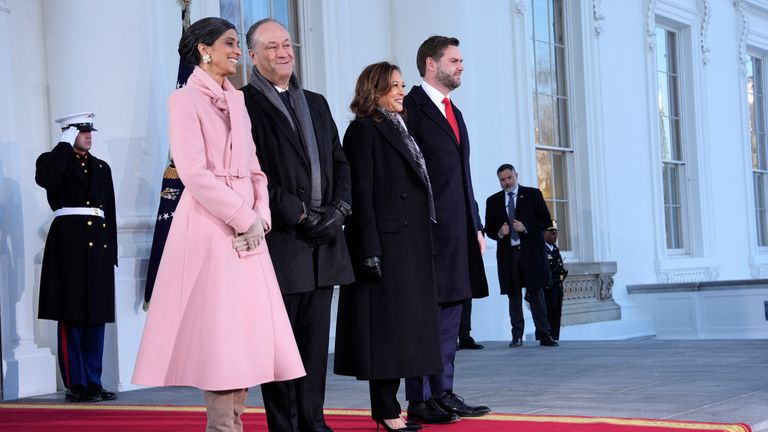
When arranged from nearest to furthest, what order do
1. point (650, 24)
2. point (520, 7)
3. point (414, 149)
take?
point (414, 149) < point (520, 7) < point (650, 24)

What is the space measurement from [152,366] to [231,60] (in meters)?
0.95

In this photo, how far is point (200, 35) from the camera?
3.45 metres

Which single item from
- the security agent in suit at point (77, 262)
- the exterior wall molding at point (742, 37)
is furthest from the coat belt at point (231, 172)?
the exterior wall molding at point (742, 37)

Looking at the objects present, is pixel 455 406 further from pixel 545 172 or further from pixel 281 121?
pixel 545 172

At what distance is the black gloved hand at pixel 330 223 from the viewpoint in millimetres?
3734

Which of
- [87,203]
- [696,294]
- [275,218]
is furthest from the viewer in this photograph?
[696,294]

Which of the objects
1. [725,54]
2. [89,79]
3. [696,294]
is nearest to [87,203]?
[89,79]

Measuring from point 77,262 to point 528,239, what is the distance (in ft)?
13.4

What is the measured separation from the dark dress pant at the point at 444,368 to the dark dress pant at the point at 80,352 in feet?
7.35

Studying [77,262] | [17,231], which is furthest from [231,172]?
[17,231]

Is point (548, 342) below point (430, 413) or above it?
below

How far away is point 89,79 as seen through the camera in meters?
6.84

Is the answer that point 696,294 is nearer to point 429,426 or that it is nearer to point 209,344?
point 429,426

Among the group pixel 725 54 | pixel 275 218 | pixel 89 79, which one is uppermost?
pixel 725 54
